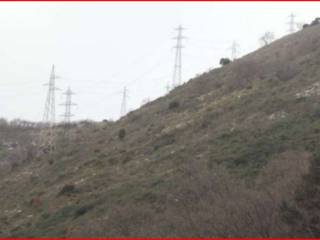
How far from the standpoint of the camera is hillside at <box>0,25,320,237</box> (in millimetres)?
13156

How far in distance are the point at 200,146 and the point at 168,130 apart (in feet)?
23.3

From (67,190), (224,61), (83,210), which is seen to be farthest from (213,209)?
(224,61)

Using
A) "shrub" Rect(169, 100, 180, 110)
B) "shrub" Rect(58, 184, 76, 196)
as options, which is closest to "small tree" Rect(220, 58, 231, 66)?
"shrub" Rect(169, 100, 180, 110)

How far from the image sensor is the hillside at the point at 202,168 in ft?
43.2

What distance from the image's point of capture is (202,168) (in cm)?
2077

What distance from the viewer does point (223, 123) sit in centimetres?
3120

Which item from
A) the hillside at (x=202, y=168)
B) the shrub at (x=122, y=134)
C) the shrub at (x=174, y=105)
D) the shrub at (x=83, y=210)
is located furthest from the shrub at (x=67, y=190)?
the shrub at (x=174, y=105)

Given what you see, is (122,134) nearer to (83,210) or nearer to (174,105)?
(174,105)

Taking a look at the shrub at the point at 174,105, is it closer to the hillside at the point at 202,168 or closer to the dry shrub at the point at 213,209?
the hillside at the point at 202,168

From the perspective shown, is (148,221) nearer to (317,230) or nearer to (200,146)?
(317,230)

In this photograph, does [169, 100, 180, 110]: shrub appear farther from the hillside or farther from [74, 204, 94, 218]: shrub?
[74, 204, 94, 218]: shrub

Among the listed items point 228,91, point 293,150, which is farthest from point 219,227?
point 228,91

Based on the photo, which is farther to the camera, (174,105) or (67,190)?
(174,105)

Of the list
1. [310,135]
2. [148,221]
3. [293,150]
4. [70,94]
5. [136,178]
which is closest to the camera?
[148,221]
